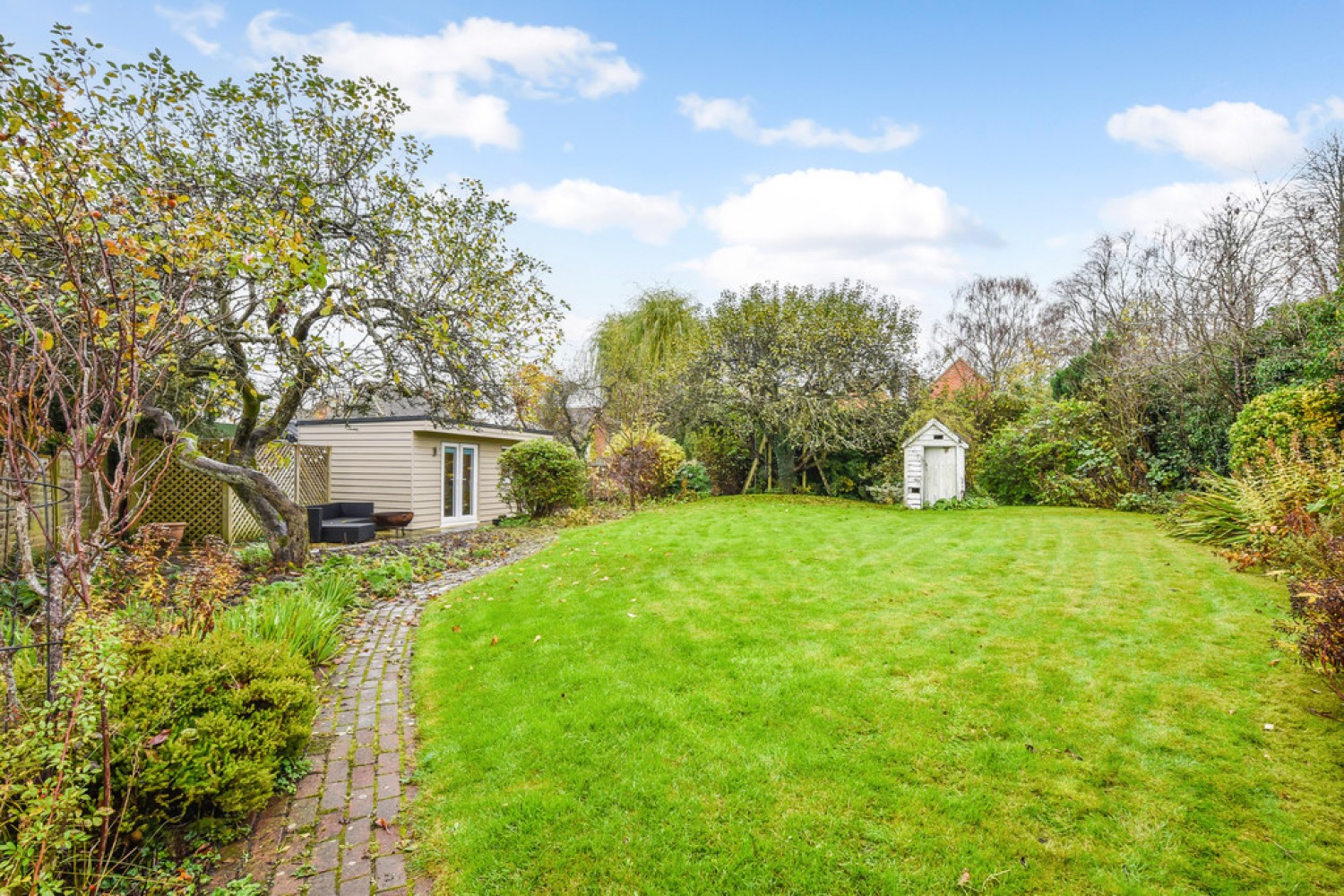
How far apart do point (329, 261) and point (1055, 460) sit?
1582cm

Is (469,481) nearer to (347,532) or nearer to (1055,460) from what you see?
(347,532)

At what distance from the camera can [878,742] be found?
3.28 meters

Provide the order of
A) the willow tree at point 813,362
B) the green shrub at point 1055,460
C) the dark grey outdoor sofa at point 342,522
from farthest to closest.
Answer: the willow tree at point 813,362 < the green shrub at point 1055,460 < the dark grey outdoor sofa at point 342,522

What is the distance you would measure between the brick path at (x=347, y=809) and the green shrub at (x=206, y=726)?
0.60 ft

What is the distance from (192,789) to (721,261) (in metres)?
19.1

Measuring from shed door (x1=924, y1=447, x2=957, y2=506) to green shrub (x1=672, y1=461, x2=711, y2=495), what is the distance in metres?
6.08

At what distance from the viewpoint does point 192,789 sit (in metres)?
2.57

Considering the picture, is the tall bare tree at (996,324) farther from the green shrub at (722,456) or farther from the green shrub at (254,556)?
the green shrub at (254,556)

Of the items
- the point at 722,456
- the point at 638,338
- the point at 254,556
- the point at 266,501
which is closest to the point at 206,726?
the point at 266,501

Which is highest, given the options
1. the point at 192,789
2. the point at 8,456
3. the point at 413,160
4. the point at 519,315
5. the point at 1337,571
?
the point at 413,160

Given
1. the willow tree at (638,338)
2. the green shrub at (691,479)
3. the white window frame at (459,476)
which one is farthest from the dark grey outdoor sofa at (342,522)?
the willow tree at (638,338)

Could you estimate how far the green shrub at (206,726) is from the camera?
2.58 meters

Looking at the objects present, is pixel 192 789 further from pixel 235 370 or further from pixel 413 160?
pixel 413 160

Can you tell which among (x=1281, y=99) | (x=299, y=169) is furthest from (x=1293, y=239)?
(x=299, y=169)
